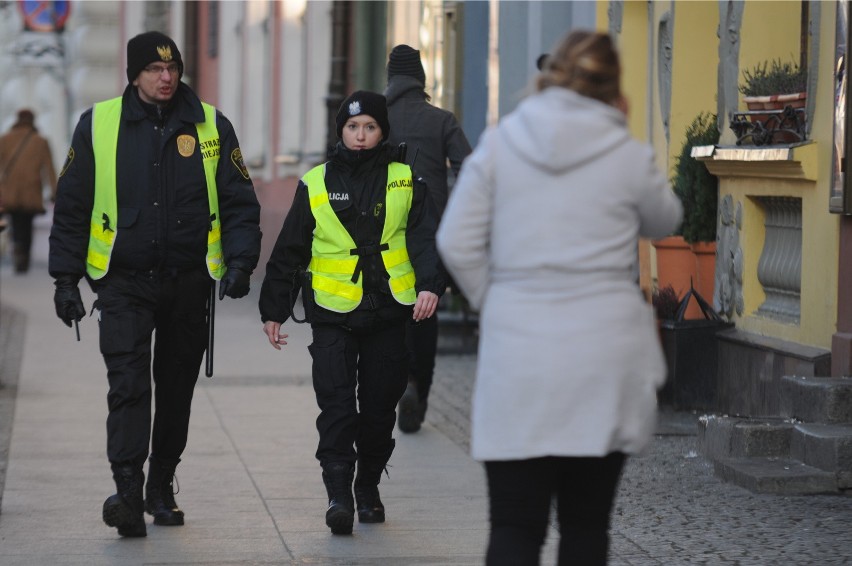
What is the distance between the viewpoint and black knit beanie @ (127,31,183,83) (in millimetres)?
6996

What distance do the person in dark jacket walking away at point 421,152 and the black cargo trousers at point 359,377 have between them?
245cm

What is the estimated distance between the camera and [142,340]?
7.04 m

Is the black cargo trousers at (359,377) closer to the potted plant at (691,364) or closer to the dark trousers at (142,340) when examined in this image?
the dark trousers at (142,340)

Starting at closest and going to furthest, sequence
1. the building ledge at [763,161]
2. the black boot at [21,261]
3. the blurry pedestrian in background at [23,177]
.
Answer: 1. the building ledge at [763,161]
2. the blurry pedestrian in background at [23,177]
3. the black boot at [21,261]

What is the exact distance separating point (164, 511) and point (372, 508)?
0.78m

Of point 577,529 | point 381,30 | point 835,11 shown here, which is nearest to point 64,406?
point 835,11

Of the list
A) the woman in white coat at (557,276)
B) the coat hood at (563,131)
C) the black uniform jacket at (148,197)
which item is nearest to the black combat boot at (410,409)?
the black uniform jacket at (148,197)

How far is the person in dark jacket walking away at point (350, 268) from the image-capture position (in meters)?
7.05

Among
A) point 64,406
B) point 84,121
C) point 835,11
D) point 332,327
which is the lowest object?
point 64,406

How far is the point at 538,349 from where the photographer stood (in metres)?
4.55

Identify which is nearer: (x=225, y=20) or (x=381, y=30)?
(x=381, y=30)

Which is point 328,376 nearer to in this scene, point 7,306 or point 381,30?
point 7,306

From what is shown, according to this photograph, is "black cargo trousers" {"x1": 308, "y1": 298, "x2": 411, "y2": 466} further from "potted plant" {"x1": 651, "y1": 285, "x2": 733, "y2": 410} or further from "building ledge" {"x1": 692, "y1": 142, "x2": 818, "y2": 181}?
"potted plant" {"x1": 651, "y1": 285, "x2": 733, "y2": 410}

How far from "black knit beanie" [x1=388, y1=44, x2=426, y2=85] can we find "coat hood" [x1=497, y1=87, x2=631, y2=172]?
17.8 feet
